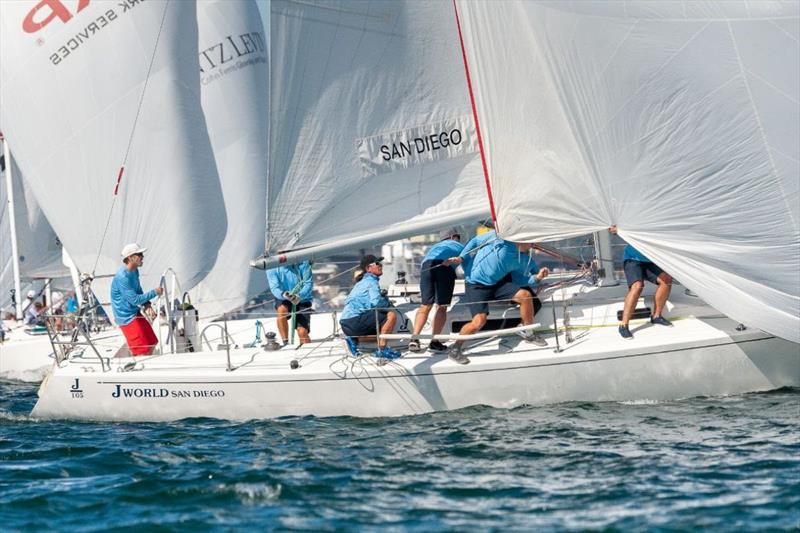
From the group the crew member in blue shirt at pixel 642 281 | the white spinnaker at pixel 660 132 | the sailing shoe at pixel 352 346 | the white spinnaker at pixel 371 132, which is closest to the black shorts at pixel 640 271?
the crew member in blue shirt at pixel 642 281

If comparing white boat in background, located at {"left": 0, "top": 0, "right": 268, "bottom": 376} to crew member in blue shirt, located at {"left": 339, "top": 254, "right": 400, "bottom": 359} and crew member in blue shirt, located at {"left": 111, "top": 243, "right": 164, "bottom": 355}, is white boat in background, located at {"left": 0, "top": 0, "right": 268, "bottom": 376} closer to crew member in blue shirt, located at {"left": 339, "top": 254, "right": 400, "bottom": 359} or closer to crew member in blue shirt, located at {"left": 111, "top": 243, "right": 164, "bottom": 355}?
crew member in blue shirt, located at {"left": 111, "top": 243, "right": 164, "bottom": 355}

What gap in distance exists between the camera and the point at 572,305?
9711 mm

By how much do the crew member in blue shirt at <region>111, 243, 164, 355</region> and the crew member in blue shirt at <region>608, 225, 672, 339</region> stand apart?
3.95 metres

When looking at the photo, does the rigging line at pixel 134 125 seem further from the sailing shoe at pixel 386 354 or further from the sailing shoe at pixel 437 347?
the sailing shoe at pixel 437 347

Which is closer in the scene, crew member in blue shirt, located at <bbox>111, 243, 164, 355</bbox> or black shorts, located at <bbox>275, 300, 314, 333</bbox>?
crew member in blue shirt, located at <bbox>111, 243, 164, 355</bbox>

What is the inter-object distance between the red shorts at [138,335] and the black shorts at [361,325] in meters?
1.89

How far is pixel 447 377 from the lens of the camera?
8.73 metres

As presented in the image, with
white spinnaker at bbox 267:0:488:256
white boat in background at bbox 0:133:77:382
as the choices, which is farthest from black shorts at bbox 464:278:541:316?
white boat in background at bbox 0:133:77:382

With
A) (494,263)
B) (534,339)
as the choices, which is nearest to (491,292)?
(494,263)

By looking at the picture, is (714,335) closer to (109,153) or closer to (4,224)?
(109,153)

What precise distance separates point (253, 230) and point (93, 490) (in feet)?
27.6

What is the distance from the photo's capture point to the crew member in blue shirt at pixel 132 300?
9688mm

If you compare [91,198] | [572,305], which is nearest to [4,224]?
[91,198]

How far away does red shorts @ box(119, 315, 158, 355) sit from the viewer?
998 cm
